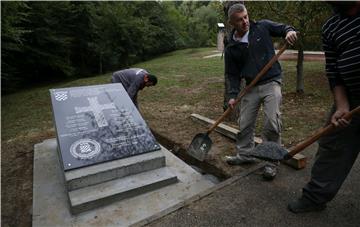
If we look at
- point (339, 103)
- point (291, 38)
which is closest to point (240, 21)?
point (291, 38)

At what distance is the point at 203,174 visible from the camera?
4.61 m

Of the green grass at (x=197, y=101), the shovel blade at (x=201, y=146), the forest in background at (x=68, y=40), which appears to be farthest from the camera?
the forest in background at (x=68, y=40)

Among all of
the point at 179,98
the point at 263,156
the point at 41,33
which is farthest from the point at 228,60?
the point at 41,33

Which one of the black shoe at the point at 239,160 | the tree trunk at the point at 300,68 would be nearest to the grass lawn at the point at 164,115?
the tree trunk at the point at 300,68

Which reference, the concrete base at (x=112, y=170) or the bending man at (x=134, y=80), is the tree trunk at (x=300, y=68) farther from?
the concrete base at (x=112, y=170)

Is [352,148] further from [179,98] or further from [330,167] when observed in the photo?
[179,98]

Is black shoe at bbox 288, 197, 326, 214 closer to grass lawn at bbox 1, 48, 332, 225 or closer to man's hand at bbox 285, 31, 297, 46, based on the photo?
man's hand at bbox 285, 31, 297, 46

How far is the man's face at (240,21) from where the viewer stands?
12.2 feet

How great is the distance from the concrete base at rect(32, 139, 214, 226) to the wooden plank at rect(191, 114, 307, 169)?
94 centimetres

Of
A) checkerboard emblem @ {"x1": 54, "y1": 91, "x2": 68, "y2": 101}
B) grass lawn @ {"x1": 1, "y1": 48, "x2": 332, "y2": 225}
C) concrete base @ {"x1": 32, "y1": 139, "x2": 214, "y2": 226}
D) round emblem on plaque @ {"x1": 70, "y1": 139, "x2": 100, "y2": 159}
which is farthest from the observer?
checkerboard emblem @ {"x1": 54, "y1": 91, "x2": 68, "y2": 101}

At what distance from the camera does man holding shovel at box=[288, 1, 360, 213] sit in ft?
8.57

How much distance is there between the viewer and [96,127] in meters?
4.58

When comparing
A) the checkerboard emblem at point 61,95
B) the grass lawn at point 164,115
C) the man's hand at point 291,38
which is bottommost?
the grass lawn at point 164,115

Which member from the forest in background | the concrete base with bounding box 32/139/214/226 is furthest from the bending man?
the forest in background
